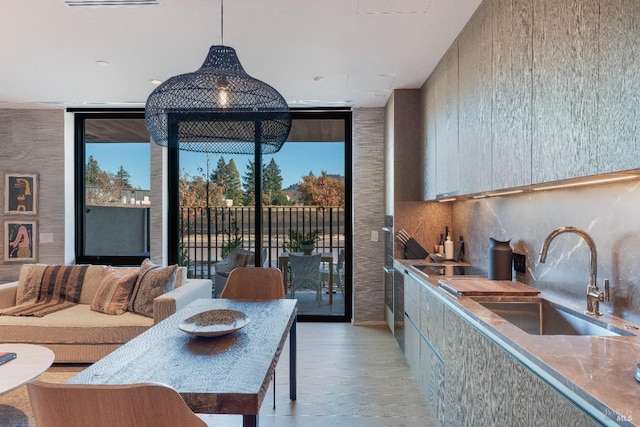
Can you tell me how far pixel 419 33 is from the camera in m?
2.59

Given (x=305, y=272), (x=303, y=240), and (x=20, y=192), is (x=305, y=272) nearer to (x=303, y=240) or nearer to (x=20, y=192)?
(x=303, y=240)

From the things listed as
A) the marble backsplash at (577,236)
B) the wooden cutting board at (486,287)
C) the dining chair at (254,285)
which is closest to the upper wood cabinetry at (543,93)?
the marble backsplash at (577,236)

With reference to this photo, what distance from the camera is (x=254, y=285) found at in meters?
2.88

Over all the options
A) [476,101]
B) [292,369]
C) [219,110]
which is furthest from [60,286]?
[476,101]

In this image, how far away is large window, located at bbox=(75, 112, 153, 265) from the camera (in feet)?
15.4

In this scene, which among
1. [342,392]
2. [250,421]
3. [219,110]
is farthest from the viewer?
[342,392]

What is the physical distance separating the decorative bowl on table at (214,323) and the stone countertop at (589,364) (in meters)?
1.14

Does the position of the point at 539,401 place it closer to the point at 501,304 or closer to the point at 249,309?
the point at 501,304

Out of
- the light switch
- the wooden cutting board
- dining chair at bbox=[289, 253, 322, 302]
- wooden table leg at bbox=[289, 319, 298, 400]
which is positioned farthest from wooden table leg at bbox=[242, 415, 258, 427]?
the light switch

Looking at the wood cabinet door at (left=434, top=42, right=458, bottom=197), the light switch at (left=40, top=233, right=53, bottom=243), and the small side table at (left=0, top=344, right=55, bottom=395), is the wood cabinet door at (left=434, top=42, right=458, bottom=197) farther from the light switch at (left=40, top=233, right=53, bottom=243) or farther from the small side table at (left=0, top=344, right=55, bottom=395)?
the light switch at (left=40, top=233, right=53, bottom=243)

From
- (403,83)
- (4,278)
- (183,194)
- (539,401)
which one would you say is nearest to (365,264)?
(403,83)

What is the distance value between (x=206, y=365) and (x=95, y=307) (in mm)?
2499

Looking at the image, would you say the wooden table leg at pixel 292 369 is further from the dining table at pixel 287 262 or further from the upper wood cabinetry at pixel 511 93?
the dining table at pixel 287 262

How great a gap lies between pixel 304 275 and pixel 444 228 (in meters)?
1.88
